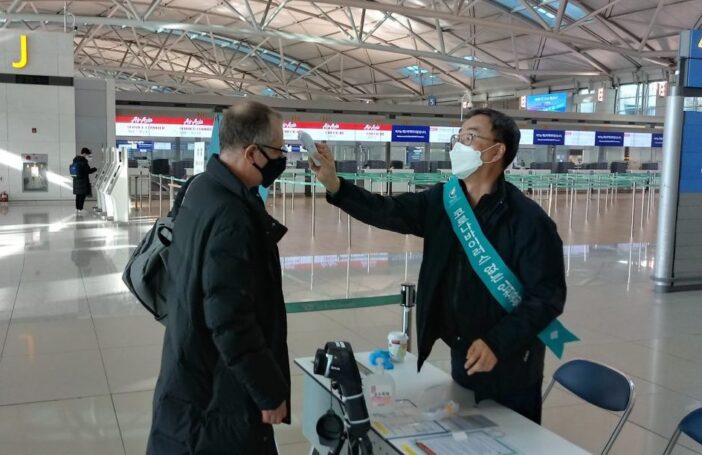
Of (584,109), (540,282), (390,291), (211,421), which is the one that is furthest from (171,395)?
(584,109)

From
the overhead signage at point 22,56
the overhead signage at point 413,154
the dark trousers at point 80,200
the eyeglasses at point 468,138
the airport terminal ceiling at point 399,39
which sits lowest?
the dark trousers at point 80,200

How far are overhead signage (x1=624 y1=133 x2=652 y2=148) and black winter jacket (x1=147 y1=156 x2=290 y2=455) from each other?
87.5 ft

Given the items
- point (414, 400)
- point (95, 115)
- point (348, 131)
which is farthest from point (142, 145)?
point (414, 400)

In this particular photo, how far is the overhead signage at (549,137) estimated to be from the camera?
942 inches

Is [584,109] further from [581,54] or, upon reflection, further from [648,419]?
[648,419]

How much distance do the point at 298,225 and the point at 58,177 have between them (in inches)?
313

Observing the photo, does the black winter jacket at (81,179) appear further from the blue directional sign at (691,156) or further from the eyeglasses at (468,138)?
the eyeglasses at (468,138)

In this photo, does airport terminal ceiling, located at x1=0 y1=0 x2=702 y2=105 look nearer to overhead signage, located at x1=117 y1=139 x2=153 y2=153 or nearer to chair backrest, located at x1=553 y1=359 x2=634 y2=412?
overhead signage, located at x1=117 y1=139 x2=153 y2=153

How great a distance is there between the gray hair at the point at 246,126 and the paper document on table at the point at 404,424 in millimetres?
925

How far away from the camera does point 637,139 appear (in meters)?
26.4

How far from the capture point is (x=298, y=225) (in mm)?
13211

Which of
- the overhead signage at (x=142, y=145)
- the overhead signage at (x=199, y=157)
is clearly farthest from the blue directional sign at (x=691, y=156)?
the overhead signage at (x=142, y=145)

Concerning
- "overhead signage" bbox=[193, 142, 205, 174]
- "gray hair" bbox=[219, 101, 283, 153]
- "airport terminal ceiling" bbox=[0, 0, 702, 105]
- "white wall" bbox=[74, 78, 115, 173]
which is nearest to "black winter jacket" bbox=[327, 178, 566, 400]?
"gray hair" bbox=[219, 101, 283, 153]

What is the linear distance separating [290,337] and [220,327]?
365cm
